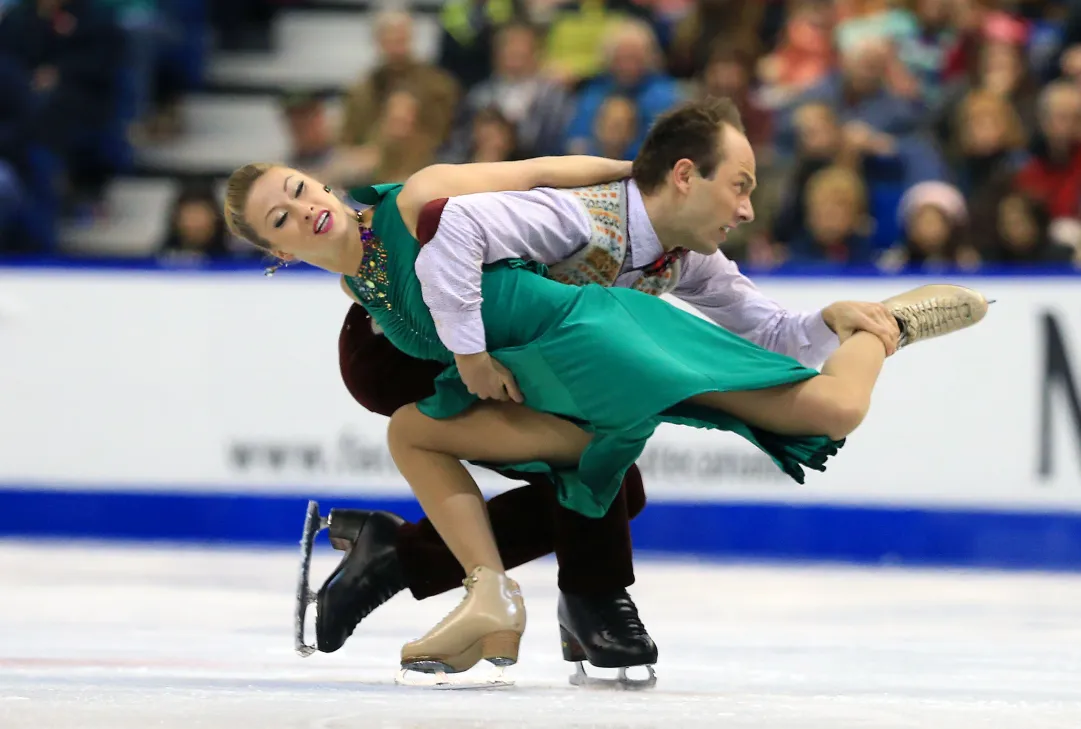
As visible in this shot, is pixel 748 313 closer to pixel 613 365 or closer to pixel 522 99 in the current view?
pixel 613 365

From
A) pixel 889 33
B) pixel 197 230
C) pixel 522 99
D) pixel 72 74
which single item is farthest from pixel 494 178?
pixel 72 74

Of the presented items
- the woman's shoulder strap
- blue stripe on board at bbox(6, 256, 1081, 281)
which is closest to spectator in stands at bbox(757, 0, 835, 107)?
blue stripe on board at bbox(6, 256, 1081, 281)

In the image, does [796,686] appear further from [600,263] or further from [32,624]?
[32,624]

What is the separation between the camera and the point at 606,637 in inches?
112

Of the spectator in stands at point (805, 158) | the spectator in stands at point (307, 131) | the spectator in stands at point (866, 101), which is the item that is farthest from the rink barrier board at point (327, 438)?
the spectator in stands at point (307, 131)

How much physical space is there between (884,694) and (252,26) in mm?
7190

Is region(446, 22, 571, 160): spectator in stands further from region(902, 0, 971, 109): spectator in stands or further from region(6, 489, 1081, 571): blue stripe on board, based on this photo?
region(6, 489, 1081, 571): blue stripe on board

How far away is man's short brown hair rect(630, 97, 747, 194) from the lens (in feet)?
9.22

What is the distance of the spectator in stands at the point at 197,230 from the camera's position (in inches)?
252

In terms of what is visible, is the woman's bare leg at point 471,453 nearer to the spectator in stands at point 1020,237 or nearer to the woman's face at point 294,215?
the woman's face at point 294,215

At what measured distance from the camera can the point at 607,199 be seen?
2.83 metres

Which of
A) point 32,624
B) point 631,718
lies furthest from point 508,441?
point 32,624

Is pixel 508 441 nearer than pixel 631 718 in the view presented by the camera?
No

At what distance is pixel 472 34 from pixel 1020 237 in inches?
127
